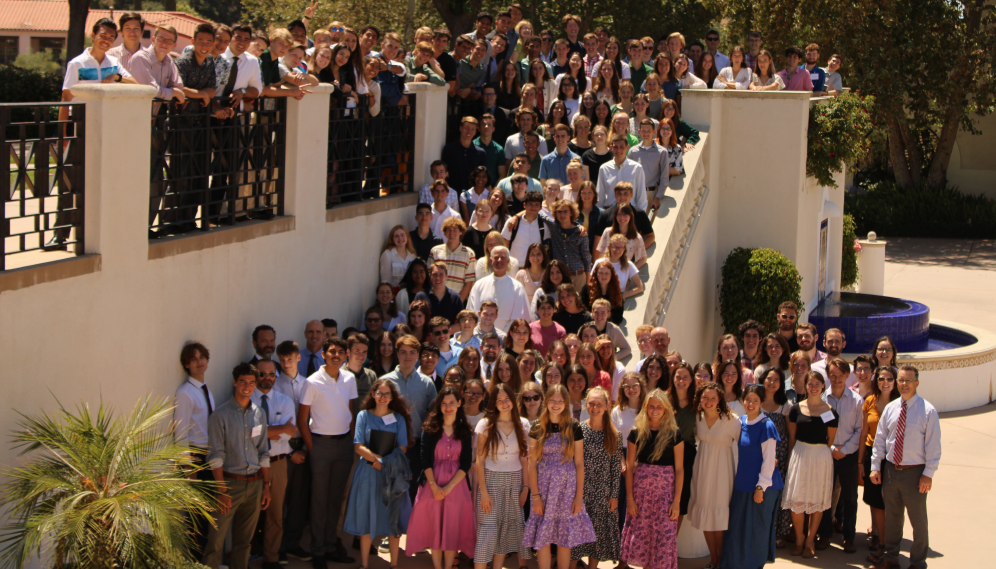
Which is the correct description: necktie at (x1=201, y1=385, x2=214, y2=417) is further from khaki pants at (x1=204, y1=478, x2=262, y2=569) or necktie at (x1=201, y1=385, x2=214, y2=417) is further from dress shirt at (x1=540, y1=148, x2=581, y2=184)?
dress shirt at (x1=540, y1=148, x2=581, y2=184)

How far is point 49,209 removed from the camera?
7770 mm

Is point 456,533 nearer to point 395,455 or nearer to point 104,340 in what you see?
point 395,455

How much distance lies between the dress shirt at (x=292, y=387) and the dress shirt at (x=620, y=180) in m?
4.46

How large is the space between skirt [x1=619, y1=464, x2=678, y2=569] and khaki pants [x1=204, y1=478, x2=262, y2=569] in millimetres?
2892

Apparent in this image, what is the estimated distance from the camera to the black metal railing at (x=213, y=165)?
8273mm

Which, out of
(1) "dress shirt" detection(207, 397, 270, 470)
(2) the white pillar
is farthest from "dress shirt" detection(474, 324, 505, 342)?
(2) the white pillar

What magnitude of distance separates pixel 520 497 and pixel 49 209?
13.4 feet

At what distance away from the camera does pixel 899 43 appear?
2712 cm

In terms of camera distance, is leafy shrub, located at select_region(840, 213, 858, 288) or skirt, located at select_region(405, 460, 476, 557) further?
leafy shrub, located at select_region(840, 213, 858, 288)

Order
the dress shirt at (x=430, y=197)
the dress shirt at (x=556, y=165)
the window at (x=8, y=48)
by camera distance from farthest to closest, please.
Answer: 1. the window at (x=8, y=48)
2. the dress shirt at (x=556, y=165)
3. the dress shirt at (x=430, y=197)

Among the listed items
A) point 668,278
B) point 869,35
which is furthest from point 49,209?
point 869,35

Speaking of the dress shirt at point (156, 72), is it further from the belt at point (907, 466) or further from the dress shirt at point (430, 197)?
the belt at point (907, 466)

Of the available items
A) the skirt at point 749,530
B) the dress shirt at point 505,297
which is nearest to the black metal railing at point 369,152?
the dress shirt at point 505,297

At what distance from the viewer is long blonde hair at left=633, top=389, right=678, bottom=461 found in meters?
8.32
